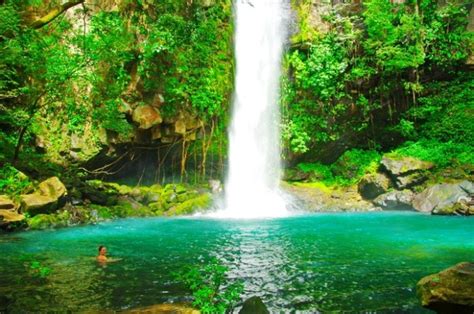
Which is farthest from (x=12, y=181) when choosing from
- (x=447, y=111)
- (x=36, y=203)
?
(x=447, y=111)

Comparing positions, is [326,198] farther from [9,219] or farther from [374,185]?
[9,219]

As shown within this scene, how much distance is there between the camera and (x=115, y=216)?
1645 cm

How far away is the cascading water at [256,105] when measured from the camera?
2125cm

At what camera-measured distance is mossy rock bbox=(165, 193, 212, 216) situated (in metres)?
17.7

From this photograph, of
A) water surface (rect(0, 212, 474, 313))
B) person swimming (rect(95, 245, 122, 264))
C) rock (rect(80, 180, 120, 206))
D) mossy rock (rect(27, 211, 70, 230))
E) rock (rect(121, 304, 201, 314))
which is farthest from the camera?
rock (rect(80, 180, 120, 206))

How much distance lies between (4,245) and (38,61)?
5476 mm

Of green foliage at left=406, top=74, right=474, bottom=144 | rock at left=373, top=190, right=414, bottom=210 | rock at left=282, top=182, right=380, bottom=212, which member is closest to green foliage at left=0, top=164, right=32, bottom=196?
rock at left=282, top=182, right=380, bottom=212

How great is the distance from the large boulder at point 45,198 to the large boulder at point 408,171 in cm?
1374

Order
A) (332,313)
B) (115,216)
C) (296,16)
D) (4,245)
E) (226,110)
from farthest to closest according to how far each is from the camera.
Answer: (296,16), (226,110), (115,216), (4,245), (332,313)

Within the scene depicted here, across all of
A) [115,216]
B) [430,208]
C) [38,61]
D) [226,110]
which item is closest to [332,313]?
[38,61]

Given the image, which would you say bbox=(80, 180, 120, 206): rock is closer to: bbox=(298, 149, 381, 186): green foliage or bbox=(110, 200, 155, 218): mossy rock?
bbox=(110, 200, 155, 218): mossy rock

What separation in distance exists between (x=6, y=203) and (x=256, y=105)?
13001mm

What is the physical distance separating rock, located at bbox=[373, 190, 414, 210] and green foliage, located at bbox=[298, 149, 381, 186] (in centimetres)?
238

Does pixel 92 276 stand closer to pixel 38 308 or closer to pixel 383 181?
pixel 38 308
